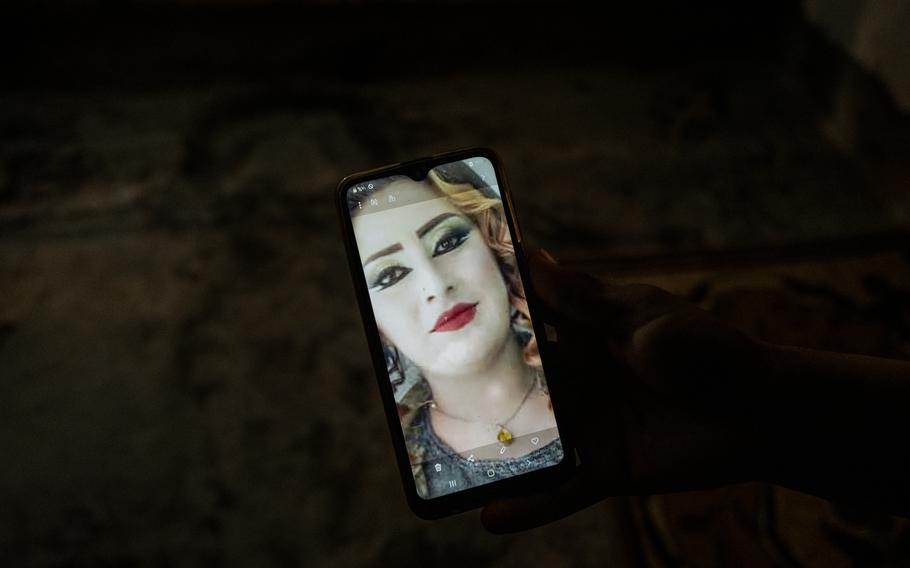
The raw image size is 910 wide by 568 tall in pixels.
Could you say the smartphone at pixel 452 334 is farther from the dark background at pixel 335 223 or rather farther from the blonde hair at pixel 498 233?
the dark background at pixel 335 223

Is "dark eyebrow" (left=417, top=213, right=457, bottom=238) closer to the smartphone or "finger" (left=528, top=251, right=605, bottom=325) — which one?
the smartphone

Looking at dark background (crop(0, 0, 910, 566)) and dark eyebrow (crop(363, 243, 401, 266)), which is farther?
dark background (crop(0, 0, 910, 566))

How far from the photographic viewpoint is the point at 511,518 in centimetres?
66

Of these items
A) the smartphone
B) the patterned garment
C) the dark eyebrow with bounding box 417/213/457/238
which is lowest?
the patterned garment

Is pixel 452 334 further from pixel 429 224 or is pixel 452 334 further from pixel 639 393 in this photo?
pixel 639 393

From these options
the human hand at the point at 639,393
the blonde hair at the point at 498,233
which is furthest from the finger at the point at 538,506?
the blonde hair at the point at 498,233

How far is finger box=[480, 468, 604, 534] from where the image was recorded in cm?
66

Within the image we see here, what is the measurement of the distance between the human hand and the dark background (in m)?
0.27

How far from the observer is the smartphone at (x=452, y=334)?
0.67 metres

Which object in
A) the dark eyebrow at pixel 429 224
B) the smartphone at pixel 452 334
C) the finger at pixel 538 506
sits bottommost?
the finger at pixel 538 506

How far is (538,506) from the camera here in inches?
26.5

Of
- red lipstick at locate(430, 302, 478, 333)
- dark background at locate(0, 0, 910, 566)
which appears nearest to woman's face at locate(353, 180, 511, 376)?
red lipstick at locate(430, 302, 478, 333)

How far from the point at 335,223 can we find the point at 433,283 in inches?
18.6

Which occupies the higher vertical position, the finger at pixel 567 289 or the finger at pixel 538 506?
the finger at pixel 567 289
